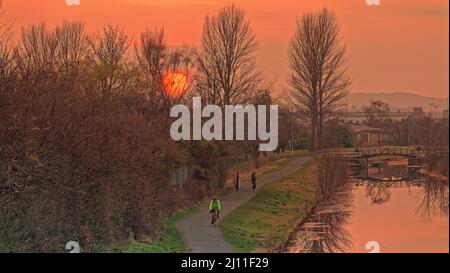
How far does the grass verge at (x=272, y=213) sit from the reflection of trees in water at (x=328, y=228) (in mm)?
445

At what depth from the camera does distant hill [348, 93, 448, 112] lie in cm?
1638

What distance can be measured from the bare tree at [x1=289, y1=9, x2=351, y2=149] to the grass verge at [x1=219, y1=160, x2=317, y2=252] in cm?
199

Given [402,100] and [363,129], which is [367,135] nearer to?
[363,129]

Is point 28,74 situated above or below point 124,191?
above

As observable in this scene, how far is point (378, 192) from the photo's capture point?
96.7 ft

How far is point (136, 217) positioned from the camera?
65.1ft

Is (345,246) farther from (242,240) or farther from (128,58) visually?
(128,58)

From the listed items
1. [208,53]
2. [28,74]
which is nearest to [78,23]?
[208,53]

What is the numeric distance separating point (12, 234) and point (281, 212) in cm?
1662

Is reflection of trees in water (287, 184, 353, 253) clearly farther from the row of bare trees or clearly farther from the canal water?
the row of bare trees

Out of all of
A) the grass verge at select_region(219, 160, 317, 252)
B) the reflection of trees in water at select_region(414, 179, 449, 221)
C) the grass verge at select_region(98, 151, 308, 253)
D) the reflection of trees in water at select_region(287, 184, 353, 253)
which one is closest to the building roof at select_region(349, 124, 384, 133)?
the grass verge at select_region(219, 160, 317, 252)

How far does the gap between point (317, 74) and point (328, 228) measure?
9.53 metres

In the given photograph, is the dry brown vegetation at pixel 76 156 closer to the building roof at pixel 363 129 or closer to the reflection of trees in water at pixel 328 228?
the reflection of trees in water at pixel 328 228

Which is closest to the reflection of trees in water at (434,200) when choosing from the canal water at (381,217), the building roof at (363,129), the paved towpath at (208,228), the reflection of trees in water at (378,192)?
the canal water at (381,217)
